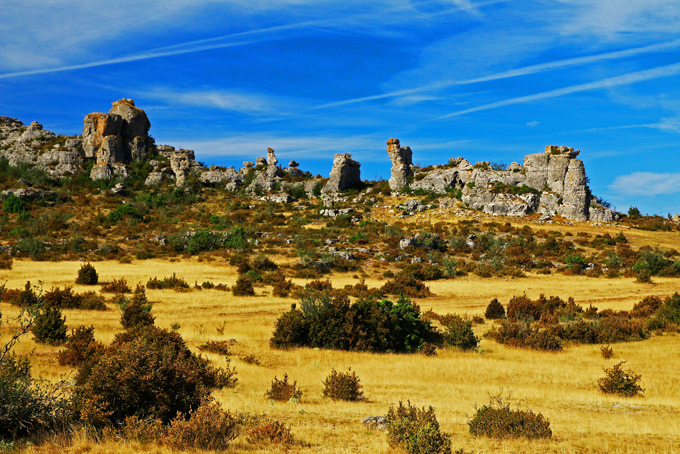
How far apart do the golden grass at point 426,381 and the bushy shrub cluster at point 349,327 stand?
76 centimetres

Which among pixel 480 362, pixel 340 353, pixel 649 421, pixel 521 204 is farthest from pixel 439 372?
pixel 521 204

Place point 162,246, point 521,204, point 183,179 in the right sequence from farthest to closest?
point 183,179 → point 521,204 → point 162,246

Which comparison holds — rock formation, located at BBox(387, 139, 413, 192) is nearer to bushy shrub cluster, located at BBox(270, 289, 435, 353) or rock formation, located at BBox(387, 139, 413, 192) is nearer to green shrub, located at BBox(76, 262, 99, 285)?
green shrub, located at BBox(76, 262, 99, 285)

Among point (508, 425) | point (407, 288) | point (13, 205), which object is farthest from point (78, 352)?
point (13, 205)

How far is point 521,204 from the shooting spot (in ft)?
190

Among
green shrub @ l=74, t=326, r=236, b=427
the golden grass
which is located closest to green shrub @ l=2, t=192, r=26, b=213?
the golden grass

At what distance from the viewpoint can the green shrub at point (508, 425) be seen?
9086 mm

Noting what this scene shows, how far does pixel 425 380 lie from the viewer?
47.7ft

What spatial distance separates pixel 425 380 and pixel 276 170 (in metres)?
62.7

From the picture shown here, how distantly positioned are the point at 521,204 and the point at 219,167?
4464cm

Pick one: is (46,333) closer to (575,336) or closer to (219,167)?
(575,336)

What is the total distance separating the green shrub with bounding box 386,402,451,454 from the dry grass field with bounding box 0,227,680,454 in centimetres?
31

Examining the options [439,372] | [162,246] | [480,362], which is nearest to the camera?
[439,372]

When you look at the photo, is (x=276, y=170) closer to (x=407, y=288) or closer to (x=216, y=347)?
(x=407, y=288)
